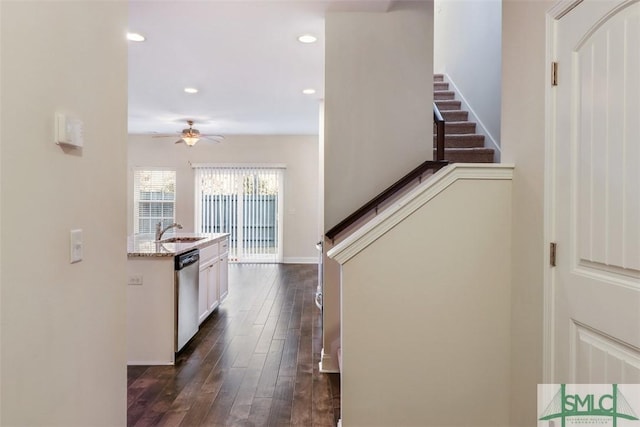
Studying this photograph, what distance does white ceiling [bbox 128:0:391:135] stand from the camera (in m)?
3.14

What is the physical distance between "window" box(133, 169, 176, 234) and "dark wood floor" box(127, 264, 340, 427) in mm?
4912

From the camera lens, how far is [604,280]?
1.40m

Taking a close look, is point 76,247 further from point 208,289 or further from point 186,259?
point 208,289

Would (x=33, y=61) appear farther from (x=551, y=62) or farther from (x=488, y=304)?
(x=488, y=304)

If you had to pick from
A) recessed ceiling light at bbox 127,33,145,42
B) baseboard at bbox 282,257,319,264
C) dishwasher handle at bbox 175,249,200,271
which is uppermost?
recessed ceiling light at bbox 127,33,145,42

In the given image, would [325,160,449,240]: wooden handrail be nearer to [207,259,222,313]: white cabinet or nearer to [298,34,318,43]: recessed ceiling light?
[298,34,318,43]: recessed ceiling light

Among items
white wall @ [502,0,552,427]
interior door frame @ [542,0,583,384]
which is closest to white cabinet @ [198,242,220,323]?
white wall @ [502,0,552,427]

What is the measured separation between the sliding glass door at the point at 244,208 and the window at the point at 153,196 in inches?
25.9

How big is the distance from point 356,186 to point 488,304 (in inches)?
60.1

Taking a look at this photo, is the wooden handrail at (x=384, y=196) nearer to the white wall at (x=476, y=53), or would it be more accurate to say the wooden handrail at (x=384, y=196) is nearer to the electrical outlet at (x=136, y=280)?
the electrical outlet at (x=136, y=280)

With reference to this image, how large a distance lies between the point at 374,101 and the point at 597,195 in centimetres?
211

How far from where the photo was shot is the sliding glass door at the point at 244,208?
895cm

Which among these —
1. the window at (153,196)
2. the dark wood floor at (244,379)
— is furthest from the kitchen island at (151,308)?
the window at (153,196)

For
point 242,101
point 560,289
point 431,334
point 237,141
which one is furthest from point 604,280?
point 237,141
